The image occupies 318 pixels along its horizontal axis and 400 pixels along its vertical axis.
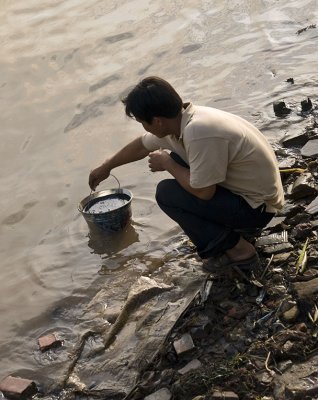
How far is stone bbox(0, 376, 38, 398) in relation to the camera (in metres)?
3.70

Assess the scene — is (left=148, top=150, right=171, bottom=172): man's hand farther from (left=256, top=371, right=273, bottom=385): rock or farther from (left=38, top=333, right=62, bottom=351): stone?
(left=256, top=371, right=273, bottom=385): rock

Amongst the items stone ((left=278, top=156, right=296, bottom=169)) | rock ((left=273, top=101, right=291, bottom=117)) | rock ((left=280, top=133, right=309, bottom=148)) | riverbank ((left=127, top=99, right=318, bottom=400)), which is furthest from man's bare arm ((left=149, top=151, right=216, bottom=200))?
rock ((left=273, top=101, right=291, bottom=117))

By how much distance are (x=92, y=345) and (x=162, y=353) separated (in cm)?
69

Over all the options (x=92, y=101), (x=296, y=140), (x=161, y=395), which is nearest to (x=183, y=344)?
(x=161, y=395)

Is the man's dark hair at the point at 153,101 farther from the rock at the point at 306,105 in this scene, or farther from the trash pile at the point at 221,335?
the rock at the point at 306,105

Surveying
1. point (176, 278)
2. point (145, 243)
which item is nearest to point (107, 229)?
point (145, 243)

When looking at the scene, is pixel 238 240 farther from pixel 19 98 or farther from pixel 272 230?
pixel 19 98

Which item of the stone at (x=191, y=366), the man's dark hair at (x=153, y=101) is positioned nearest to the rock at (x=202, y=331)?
the stone at (x=191, y=366)

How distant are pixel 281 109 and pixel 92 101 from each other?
2.32 m

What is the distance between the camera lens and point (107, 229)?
5070mm

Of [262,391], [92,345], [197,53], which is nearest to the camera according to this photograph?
[262,391]

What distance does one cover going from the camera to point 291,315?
3.45 meters

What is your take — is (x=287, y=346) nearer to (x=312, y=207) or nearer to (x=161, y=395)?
(x=161, y=395)

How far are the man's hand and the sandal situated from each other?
2.31 ft
